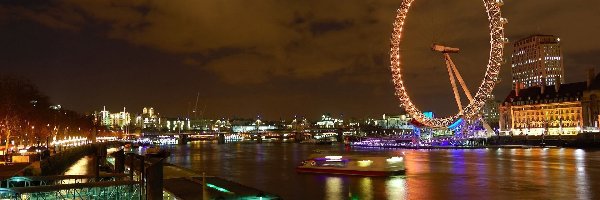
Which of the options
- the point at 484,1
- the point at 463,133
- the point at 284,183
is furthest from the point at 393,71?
the point at 284,183

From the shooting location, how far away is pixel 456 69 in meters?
101

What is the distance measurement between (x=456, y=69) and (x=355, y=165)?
189 feet

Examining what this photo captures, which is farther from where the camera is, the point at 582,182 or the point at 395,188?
the point at 582,182

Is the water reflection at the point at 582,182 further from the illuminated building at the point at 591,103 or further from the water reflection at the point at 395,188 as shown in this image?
the illuminated building at the point at 591,103

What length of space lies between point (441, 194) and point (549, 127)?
10630cm

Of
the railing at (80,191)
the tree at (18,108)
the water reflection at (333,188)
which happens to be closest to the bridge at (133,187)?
the railing at (80,191)

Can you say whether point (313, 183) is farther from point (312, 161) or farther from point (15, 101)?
point (15, 101)

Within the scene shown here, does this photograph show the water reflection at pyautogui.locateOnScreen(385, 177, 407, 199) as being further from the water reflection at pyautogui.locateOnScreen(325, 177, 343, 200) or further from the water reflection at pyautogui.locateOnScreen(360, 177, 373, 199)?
the water reflection at pyautogui.locateOnScreen(325, 177, 343, 200)

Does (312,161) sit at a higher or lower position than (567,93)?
lower

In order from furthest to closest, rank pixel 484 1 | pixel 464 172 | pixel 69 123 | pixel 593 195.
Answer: pixel 69 123 < pixel 484 1 < pixel 464 172 < pixel 593 195

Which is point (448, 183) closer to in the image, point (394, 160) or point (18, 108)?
point (394, 160)

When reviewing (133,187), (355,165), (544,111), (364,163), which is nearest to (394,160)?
(364,163)

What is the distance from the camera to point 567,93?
431ft

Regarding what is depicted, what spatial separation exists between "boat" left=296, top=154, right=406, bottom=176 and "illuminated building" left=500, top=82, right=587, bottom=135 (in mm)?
83743
